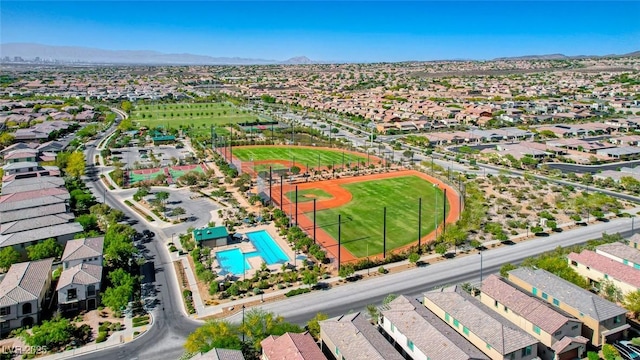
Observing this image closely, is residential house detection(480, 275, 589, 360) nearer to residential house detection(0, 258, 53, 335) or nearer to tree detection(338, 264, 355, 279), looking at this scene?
tree detection(338, 264, 355, 279)

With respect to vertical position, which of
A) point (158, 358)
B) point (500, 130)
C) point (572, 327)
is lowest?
point (158, 358)

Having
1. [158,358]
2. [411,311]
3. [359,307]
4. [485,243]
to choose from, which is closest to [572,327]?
[411,311]

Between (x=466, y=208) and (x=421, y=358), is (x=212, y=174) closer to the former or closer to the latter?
(x=466, y=208)

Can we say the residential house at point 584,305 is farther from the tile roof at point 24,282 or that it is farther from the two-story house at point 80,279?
the tile roof at point 24,282

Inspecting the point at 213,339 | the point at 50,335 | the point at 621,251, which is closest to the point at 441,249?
the point at 621,251

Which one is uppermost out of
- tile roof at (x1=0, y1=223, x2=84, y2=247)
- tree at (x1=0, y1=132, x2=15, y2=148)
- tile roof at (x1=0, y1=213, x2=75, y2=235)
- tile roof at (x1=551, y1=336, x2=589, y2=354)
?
tree at (x1=0, y1=132, x2=15, y2=148)

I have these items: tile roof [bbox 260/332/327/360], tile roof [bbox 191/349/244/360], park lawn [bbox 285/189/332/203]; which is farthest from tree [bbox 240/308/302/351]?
park lawn [bbox 285/189/332/203]

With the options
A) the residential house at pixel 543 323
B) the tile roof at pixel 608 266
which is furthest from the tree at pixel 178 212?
the tile roof at pixel 608 266
